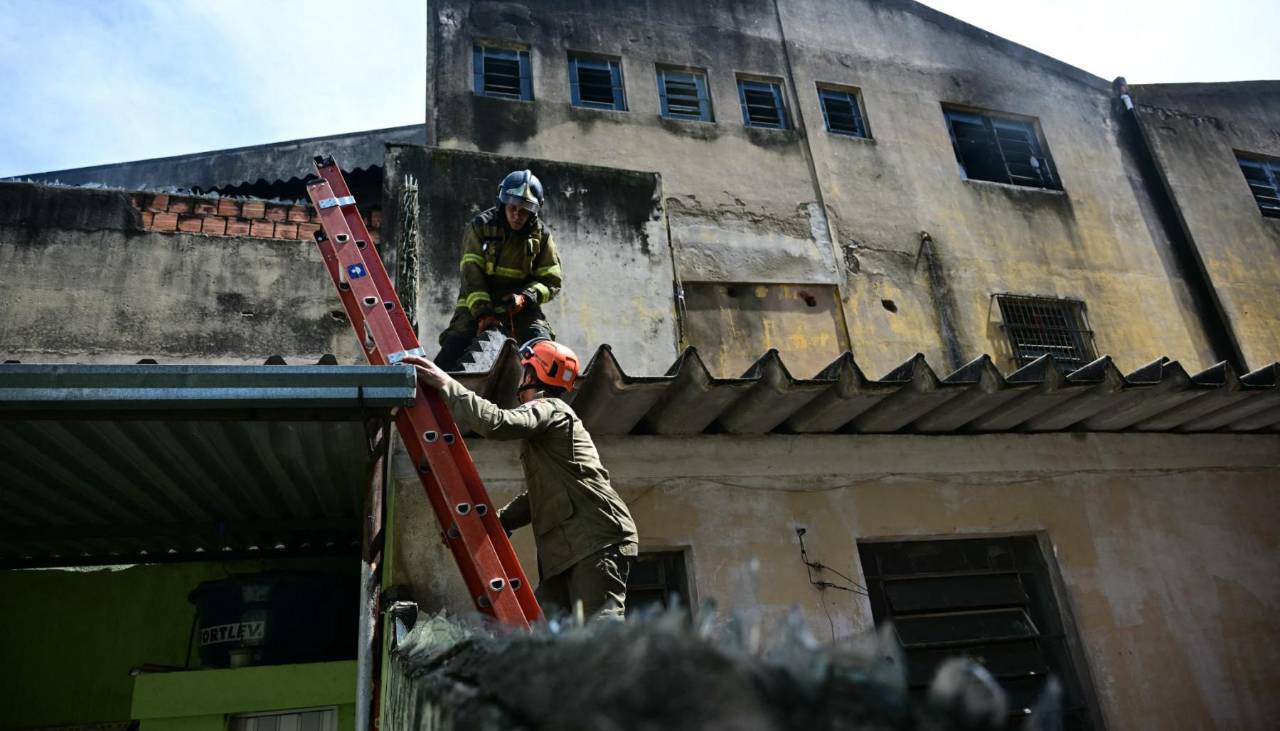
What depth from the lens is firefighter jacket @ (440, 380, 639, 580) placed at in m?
3.42

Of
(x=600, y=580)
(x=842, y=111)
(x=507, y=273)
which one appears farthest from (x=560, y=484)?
(x=842, y=111)

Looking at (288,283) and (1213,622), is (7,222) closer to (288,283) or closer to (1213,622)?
(288,283)

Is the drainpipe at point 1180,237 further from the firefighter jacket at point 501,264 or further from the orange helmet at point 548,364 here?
the orange helmet at point 548,364

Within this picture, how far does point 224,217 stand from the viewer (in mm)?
8648

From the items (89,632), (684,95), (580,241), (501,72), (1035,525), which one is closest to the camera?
(1035,525)

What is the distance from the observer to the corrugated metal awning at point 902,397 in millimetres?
4688

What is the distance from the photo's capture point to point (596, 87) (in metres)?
11.0

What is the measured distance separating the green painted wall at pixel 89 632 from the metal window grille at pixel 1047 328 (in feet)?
28.4

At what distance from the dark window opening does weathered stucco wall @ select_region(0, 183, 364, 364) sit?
13.0 feet

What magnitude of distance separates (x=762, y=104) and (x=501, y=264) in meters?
7.14

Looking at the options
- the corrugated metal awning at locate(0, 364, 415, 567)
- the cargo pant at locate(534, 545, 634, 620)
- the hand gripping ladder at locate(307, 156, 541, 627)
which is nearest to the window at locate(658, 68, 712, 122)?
the corrugated metal awning at locate(0, 364, 415, 567)

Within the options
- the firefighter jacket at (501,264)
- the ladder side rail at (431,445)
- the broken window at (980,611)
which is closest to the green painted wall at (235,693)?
the ladder side rail at (431,445)

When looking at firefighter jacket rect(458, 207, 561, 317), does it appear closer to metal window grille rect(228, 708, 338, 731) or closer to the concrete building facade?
the concrete building facade

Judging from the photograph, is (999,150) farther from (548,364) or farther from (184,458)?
(184,458)
